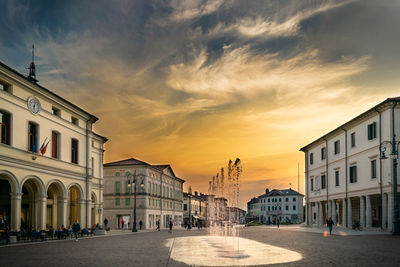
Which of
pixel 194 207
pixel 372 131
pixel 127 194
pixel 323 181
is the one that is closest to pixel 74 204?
pixel 372 131

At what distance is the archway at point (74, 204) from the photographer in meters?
39.2

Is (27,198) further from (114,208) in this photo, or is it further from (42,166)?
(114,208)

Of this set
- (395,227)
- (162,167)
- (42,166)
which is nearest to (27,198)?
(42,166)

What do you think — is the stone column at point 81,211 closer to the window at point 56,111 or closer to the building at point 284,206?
the window at point 56,111

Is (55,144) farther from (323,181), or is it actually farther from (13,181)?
(323,181)

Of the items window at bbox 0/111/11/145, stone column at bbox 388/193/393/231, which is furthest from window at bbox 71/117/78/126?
stone column at bbox 388/193/393/231

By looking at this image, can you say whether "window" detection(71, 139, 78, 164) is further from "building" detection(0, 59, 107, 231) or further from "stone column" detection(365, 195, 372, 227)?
"stone column" detection(365, 195, 372, 227)

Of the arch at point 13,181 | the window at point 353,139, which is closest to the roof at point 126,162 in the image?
the window at point 353,139

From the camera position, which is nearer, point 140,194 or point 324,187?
point 324,187

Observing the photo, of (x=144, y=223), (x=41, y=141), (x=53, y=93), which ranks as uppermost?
(x=53, y=93)

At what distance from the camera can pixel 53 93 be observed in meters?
33.4

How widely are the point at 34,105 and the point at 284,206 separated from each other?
11849 cm

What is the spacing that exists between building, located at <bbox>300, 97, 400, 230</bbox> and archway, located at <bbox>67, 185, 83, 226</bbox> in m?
27.5

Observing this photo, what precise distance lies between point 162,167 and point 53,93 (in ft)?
180
